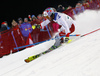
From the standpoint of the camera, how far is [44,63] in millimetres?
3637

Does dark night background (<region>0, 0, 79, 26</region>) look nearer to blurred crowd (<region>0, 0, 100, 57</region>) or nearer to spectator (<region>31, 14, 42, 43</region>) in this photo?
blurred crowd (<region>0, 0, 100, 57</region>)

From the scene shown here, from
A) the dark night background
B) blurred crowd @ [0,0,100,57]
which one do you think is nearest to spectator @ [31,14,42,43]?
blurred crowd @ [0,0,100,57]

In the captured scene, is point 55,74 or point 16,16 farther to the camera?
point 16,16

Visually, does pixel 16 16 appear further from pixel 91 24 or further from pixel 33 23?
pixel 91 24

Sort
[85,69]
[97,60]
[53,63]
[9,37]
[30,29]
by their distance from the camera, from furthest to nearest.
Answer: [30,29] → [9,37] → [53,63] → [97,60] → [85,69]

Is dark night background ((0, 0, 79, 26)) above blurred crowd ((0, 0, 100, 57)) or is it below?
above

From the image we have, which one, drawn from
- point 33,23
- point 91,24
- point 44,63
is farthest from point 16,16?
point 44,63

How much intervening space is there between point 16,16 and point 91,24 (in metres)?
5.84

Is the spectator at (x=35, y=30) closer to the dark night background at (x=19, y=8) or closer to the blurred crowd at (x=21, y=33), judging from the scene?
the blurred crowd at (x=21, y=33)

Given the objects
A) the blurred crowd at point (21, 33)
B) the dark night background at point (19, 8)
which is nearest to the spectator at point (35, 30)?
the blurred crowd at point (21, 33)

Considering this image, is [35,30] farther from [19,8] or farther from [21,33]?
[19,8]

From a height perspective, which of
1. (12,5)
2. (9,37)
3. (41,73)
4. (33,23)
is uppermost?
(12,5)

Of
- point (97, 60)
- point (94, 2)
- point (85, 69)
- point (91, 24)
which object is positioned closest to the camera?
point (85, 69)

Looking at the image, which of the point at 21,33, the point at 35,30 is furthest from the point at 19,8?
the point at 21,33
